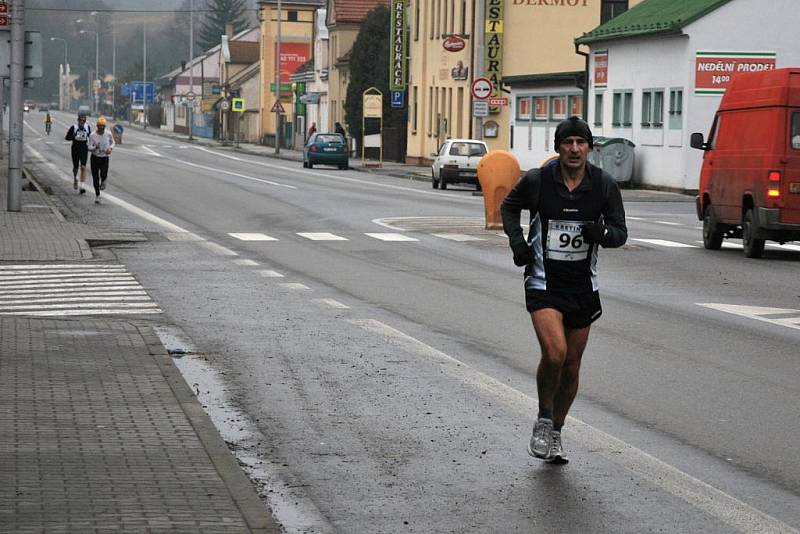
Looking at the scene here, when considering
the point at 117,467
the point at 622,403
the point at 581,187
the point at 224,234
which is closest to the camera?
the point at 117,467

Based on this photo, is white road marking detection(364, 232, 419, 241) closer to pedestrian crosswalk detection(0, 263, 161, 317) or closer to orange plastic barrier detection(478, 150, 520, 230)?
orange plastic barrier detection(478, 150, 520, 230)

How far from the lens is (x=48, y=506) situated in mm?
6766

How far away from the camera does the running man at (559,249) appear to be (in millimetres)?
8336

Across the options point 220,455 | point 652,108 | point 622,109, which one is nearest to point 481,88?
point 652,108

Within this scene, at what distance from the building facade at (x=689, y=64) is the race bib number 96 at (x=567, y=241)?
3666 centimetres

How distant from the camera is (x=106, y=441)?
8.33m

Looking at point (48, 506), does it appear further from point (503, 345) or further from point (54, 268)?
point (54, 268)

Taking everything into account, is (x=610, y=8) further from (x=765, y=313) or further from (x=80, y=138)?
(x=765, y=313)

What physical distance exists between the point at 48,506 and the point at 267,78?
112 metres

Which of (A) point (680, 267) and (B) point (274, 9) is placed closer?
(A) point (680, 267)

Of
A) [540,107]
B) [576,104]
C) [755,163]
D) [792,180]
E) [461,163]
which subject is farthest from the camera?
[540,107]

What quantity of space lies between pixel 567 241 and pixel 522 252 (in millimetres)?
231

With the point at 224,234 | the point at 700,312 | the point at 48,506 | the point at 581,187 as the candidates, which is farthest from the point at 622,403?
the point at 224,234

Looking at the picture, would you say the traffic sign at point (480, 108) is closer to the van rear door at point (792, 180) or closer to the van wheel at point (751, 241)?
the van wheel at point (751, 241)
